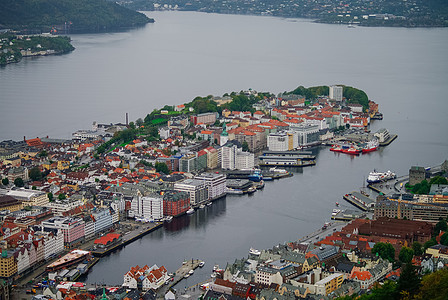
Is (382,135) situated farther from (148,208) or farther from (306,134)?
(148,208)

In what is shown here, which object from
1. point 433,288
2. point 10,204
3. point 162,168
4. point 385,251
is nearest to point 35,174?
point 10,204

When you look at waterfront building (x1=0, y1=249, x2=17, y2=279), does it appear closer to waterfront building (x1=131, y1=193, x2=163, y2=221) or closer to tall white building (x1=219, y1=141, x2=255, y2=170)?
waterfront building (x1=131, y1=193, x2=163, y2=221)

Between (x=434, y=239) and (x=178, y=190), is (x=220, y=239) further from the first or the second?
(x=434, y=239)

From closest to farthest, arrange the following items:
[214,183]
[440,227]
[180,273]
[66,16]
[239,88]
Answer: [180,273] → [440,227] → [214,183] → [239,88] → [66,16]

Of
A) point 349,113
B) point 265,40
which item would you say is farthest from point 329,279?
point 265,40

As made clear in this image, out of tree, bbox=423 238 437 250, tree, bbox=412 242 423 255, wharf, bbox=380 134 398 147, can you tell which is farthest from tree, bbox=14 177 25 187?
wharf, bbox=380 134 398 147

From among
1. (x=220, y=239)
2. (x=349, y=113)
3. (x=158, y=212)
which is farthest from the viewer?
(x=349, y=113)

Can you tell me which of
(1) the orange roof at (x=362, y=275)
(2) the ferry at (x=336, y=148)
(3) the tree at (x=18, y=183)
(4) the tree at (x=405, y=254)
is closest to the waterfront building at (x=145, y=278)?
(1) the orange roof at (x=362, y=275)
